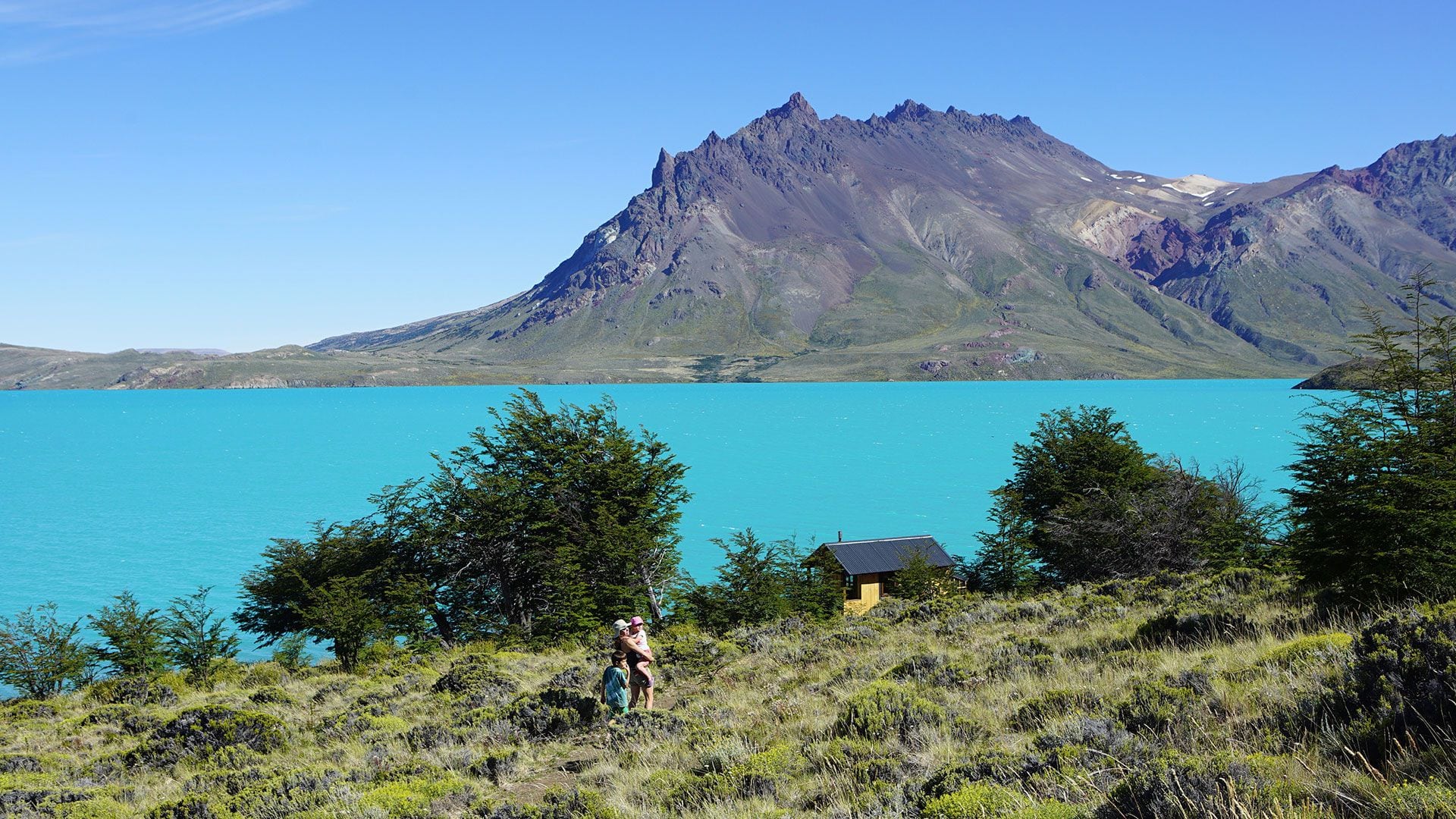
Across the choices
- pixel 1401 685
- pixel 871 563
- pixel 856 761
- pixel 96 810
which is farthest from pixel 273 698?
pixel 871 563

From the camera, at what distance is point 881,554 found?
45562mm

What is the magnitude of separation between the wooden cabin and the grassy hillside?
2224 centimetres

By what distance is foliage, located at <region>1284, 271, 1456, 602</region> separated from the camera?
43.0ft

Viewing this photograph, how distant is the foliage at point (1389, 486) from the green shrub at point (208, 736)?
732 inches


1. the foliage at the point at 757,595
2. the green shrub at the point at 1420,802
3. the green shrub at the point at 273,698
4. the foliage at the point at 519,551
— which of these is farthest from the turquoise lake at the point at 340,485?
the green shrub at the point at 1420,802

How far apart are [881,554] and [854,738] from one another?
3618 centimetres

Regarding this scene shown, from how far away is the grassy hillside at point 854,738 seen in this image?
6.73m

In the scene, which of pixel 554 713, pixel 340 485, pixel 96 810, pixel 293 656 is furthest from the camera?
pixel 340 485

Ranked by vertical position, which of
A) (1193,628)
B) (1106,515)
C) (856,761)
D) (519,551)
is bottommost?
(1106,515)

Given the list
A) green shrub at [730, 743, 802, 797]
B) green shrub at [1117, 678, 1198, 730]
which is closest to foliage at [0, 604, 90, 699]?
green shrub at [730, 743, 802, 797]

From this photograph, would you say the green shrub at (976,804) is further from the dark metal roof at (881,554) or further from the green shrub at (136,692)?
the dark metal roof at (881,554)

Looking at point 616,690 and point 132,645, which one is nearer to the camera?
point 616,690

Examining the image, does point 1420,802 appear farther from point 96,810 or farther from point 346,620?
point 346,620

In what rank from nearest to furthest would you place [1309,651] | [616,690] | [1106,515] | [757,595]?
[1309,651]
[616,690]
[757,595]
[1106,515]
